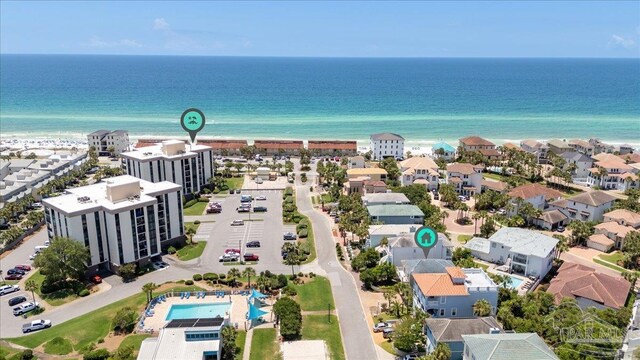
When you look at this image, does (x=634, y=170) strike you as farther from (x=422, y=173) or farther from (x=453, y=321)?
(x=453, y=321)

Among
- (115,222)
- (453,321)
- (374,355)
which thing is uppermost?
(115,222)

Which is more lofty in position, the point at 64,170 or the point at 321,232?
the point at 64,170

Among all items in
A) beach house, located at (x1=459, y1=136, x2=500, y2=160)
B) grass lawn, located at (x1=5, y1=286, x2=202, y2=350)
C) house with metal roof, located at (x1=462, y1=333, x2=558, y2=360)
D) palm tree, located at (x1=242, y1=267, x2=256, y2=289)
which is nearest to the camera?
house with metal roof, located at (x1=462, y1=333, x2=558, y2=360)

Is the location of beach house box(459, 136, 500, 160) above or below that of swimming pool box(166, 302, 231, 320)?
above

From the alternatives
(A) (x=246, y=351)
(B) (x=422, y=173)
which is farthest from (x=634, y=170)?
(A) (x=246, y=351)

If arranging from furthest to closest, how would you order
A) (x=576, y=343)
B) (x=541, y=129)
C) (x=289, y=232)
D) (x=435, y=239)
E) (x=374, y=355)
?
(x=541, y=129)
(x=289, y=232)
(x=435, y=239)
(x=374, y=355)
(x=576, y=343)

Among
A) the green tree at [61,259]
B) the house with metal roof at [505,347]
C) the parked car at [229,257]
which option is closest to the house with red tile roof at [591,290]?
the house with metal roof at [505,347]

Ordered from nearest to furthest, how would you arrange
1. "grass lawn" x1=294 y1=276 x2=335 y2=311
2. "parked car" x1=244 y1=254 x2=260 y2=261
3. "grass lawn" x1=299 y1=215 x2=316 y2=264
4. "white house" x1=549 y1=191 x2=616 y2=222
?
"grass lawn" x1=294 y1=276 x2=335 y2=311
"parked car" x1=244 y1=254 x2=260 y2=261
"grass lawn" x1=299 y1=215 x2=316 y2=264
"white house" x1=549 y1=191 x2=616 y2=222

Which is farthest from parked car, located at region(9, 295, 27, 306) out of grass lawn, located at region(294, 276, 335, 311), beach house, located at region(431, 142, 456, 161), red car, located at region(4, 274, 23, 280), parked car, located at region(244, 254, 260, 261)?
beach house, located at region(431, 142, 456, 161)

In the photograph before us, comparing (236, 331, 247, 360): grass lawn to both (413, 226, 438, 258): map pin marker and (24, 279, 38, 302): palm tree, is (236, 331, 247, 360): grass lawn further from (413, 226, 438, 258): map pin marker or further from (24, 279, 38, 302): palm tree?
(24, 279, 38, 302): palm tree
